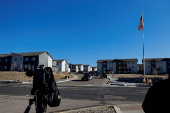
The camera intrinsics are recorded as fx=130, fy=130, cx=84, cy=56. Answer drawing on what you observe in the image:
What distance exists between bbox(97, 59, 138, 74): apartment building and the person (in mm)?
80036

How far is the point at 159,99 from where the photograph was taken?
1.33 meters

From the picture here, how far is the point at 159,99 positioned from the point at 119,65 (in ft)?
267

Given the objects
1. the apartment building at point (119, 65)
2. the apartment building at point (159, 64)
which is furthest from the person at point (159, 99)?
the apartment building at point (159, 64)

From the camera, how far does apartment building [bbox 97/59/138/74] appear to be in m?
77.3

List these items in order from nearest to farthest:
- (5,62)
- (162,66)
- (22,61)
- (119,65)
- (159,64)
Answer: (22,61) → (5,62) → (162,66) → (159,64) → (119,65)

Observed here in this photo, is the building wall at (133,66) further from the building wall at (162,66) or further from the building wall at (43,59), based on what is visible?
the building wall at (43,59)

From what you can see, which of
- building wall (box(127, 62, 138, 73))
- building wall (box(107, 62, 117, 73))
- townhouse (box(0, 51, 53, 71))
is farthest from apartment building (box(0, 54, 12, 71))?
building wall (box(127, 62, 138, 73))

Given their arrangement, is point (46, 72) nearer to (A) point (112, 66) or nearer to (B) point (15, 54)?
(B) point (15, 54)

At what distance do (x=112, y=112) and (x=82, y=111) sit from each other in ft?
4.39

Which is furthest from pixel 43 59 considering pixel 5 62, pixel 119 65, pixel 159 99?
pixel 159 99

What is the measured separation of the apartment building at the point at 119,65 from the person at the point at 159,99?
80036 mm

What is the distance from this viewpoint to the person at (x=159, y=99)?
1312mm

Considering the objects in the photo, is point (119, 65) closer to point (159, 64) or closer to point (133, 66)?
point (133, 66)

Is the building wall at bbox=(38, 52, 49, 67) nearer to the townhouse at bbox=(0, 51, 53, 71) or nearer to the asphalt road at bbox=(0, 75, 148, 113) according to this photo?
the townhouse at bbox=(0, 51, 53, 71)
